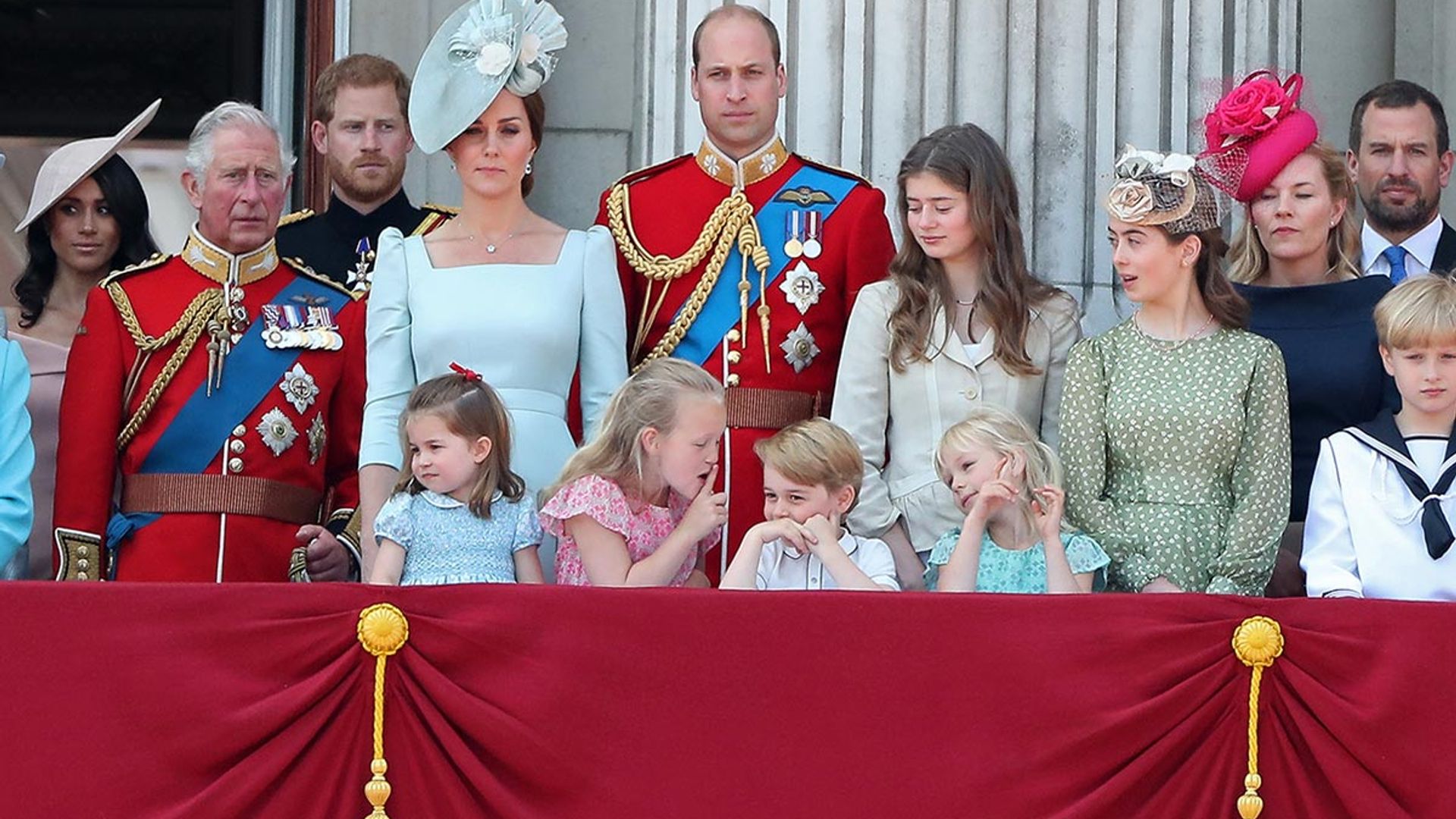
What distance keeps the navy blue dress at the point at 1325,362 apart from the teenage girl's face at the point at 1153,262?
1.03ft

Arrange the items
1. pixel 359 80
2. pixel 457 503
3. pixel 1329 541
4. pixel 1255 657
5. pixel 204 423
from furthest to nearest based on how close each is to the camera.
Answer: pixel 359 80 → pixel 204 423 → pixel 457 503 → pixel 1329 541 → pixel 1255 657

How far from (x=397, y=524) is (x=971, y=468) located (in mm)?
1040

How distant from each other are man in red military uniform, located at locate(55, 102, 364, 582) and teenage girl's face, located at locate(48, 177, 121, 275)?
359mm

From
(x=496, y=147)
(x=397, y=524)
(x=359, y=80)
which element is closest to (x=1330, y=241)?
(x=496, y=147)

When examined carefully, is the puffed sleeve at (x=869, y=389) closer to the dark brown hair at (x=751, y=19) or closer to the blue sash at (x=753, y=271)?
the blue sash at (x=753, y=271)

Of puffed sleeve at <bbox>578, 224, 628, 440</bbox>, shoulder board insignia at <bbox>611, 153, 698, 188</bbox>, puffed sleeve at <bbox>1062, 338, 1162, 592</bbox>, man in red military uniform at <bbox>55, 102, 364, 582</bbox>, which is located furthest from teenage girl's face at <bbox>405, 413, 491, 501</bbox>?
puffed sleeve at <bbox>1062, 338, 1162, 592</bbox>

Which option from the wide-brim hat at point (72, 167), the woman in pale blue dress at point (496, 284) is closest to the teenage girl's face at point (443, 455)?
the woman in pale blue dress at point (496, 284)

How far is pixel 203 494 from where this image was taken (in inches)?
211

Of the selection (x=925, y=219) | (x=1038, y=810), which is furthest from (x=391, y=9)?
(x=1038, y=810)

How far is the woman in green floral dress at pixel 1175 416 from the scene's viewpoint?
4848 millimetres

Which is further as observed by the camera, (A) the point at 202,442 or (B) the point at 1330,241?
(B) the point at 1330,241

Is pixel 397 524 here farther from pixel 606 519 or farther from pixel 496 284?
pixel 496 284

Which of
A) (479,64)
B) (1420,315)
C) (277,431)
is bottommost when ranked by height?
(277,431)

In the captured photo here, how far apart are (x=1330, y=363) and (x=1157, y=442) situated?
0.53 meters
